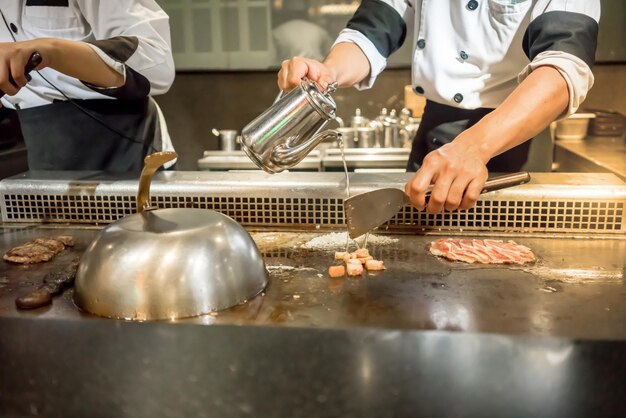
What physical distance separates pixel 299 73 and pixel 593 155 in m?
2.79

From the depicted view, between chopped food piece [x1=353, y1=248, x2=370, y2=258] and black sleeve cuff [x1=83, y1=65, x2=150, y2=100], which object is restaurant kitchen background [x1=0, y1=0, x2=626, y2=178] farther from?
chopped food piece [x1=353, y1=248, x2=370, y2=258]

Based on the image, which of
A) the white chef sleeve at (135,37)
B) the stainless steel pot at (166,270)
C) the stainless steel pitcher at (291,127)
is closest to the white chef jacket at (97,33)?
the white chef sleeve at (135,37)

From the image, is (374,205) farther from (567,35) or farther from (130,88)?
(130,88)

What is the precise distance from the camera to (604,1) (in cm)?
465

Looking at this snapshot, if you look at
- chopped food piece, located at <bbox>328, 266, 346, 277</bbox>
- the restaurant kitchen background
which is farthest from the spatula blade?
the restaurant kitchen background

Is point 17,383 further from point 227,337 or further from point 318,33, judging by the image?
point 318,33

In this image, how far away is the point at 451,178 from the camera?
1564 mm

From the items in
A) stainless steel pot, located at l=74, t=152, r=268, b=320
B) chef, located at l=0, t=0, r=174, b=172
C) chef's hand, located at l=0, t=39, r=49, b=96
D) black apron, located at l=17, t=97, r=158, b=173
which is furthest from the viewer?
black apron, located at l=17, t=97, r=158, b=173

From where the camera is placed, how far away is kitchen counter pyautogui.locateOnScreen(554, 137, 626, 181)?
3.60 metres

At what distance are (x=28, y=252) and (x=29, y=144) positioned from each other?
1.04 m

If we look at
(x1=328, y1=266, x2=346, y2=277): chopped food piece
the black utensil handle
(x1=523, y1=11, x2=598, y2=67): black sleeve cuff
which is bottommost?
(x1=328, y1=266, x2=346, y2=277): chopped food piece

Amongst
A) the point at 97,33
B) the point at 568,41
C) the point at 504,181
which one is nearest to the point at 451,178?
the point at 504,181

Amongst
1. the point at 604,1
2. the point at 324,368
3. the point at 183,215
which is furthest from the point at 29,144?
the point at 604,1

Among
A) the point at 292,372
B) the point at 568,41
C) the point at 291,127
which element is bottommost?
the point at 292,372
